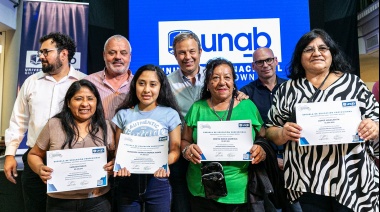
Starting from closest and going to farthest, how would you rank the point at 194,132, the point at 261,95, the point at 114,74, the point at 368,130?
the point at 368,130, the point at 194,132, the point at 114,74, the point at 261,95

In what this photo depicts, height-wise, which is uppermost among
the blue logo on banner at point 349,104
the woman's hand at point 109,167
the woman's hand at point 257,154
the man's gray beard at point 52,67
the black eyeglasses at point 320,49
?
the man's gray beard at point 52,67

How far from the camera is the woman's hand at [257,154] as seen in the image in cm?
→ 189

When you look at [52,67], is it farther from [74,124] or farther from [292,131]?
[292,131]

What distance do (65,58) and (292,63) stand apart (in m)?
1.76

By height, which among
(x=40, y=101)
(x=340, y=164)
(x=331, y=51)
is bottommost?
(x=340, y=164)

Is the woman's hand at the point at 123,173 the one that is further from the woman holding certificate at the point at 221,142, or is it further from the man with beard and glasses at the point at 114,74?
the man with beard and glasses at the point at 114,74

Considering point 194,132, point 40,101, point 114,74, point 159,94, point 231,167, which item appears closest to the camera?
point 231,167

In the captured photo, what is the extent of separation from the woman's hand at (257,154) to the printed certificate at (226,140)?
0.08 feet

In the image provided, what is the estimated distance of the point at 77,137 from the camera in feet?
6.61

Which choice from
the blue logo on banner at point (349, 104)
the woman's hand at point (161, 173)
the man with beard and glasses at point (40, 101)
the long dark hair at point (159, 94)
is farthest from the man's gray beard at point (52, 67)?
the blue logo on banner at point (349, 104)

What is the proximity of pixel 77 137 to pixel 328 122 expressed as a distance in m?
1.47

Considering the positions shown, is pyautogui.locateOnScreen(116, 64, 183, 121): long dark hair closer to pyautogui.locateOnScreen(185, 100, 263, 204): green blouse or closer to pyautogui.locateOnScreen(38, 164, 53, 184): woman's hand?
pyautogui.locateOnScreen(185, 100, 263, 204): green blouse

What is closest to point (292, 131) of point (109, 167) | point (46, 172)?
point (109, 167)

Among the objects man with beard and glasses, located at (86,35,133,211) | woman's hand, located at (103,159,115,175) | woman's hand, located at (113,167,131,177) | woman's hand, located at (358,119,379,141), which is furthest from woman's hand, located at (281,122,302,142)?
man with beard and glasses, located at (86,35,133,211)
